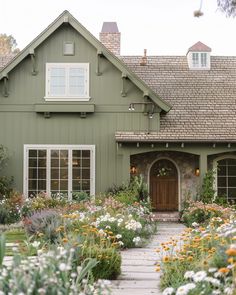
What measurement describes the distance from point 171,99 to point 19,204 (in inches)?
263

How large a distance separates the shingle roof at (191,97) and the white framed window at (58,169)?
1510mm

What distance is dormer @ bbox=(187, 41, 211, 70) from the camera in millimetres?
21312

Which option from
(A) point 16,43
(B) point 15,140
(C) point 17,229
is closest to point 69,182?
(B) point 15,140

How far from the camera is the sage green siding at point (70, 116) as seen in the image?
18172 mm

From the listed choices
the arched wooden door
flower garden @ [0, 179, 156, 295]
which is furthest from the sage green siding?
the arched wooden door

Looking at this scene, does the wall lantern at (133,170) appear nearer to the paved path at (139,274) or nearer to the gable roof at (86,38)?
the gable roof at (86,38)

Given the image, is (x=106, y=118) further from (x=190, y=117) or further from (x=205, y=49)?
(x=205, y=49)

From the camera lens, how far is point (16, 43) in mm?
52344

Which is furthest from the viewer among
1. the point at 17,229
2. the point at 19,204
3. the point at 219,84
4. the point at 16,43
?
the point at 16,43

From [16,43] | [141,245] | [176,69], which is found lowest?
[141,245]

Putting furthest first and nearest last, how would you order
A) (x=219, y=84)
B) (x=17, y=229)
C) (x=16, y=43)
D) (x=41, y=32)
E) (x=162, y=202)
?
(x=16, y=43) < (x=219, y=84) < (x=162, y=202) < (x=41, y=32) < (x=17, y=229)

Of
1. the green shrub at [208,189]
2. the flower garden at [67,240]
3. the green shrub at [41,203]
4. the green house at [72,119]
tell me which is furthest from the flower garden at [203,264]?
the green house at [72,119]

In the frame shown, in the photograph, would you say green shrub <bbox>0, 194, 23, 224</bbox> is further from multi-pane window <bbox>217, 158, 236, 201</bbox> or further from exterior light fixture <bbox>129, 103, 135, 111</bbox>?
multi-pane window <bbox>217, 158, 236, 201</bbox>

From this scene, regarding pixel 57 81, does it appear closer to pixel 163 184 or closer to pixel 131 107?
pixel 131 107
